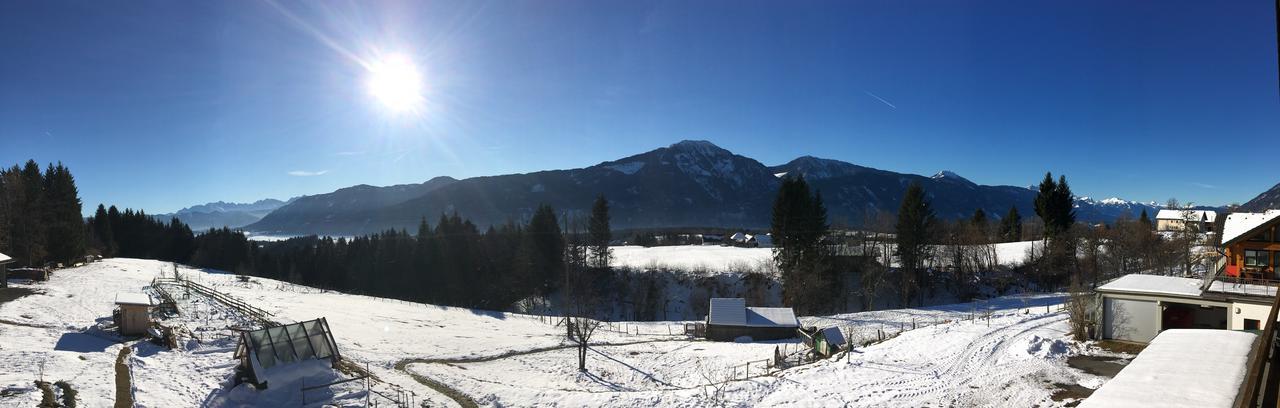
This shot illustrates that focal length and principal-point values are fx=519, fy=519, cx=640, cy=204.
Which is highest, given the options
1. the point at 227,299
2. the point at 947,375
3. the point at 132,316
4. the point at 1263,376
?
the point at 1263,376

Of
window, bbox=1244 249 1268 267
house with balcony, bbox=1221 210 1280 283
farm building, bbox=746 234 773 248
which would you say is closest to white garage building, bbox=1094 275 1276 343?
house with balcony, bbox=1221 210 1280 283

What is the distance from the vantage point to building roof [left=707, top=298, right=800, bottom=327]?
45.0 meters

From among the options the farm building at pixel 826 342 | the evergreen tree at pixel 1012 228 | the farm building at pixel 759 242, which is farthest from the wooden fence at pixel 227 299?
the evergreen tree at pixel 1012 228

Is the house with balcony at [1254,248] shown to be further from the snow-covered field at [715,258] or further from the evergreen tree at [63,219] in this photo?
the evergreen tree at [63,219]

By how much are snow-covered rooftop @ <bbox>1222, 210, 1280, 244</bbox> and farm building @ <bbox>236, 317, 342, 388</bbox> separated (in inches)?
1679

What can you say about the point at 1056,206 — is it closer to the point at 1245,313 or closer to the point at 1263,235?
the point at 1263,235

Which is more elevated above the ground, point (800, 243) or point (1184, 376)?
point (1184, 376)

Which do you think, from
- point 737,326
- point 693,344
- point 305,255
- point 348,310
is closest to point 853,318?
point 737,326

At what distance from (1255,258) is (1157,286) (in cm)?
409

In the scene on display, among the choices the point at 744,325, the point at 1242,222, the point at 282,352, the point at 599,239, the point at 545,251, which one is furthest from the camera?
the point at 545,251

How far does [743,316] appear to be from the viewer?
4538 cm

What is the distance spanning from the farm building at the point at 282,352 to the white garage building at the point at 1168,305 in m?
37.2

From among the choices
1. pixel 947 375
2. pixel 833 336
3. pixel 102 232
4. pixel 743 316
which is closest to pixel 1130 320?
pixel 947 375

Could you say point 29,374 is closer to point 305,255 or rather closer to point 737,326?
point 737,326
